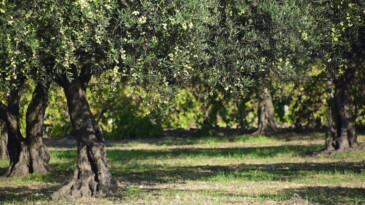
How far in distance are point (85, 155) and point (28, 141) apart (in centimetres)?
547

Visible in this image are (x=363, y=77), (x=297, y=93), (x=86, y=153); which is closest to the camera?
(x=86, y=153)

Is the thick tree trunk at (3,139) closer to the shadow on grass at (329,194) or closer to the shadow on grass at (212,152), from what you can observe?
the shadow on grass at (212,152)

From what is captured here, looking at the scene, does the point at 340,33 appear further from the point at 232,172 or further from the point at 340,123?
the point at 340,123

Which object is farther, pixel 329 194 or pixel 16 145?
pixel 16 145

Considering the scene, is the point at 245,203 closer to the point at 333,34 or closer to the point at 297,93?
the point at 333,34

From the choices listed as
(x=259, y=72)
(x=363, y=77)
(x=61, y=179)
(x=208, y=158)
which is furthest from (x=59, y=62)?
(x=363, y=77)

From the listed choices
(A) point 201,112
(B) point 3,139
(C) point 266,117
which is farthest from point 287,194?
(A) point 201,112

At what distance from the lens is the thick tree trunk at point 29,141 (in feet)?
70.9

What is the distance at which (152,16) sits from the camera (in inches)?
547

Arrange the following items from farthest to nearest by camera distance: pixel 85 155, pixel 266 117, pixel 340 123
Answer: pixel 266 117 → pixel 340 123 → pixel 85 155

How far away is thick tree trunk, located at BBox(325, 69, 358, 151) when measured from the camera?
83.1 ft

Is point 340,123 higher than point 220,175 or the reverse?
higher

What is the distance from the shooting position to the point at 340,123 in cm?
2538

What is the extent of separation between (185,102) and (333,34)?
1920 cm
